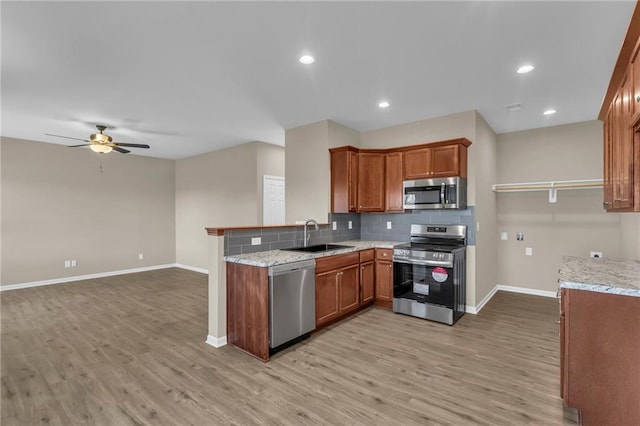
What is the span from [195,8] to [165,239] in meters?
6.80

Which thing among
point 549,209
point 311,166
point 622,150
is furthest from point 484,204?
point 311,166

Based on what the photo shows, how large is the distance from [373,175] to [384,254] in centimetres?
125

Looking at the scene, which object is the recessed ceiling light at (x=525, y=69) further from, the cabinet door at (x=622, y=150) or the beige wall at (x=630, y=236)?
the beige wall at (x=630, y=236)

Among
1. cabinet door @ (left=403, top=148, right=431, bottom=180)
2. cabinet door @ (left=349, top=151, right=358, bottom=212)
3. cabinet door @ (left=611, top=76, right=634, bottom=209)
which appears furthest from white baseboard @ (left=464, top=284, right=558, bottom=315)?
cabinet door @ (left=611, top=76, right=634, bottom=209)

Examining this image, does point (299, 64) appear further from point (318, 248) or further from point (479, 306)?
point (479, 306)

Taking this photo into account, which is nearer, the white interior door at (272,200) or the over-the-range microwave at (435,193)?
the over-the-range microwave at (435,193)

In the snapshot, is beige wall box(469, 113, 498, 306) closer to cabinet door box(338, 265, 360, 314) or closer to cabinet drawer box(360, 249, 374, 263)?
cabinet drawer box(360, 249, 374, 263)

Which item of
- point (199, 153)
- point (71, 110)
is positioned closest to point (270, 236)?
point (71, 110)

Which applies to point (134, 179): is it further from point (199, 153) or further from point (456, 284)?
point (456, 284)

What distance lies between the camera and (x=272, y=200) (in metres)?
6.47

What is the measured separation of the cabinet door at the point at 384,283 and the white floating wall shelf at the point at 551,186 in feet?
7.66

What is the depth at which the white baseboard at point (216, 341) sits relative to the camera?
3165 millimetres

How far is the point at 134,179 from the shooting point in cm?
720

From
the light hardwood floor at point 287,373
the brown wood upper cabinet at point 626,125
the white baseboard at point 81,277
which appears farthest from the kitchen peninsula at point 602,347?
the white baseboard at point 81,277
